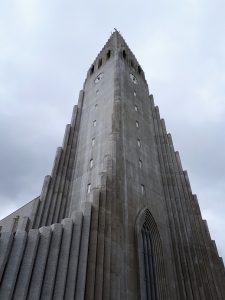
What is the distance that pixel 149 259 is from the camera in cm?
2420

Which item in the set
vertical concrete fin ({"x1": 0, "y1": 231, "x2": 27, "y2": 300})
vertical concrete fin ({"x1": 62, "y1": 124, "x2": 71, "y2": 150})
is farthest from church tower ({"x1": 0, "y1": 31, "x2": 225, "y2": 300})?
vertical concrete fin ({"x1": 62, "y1": 124, "x2": 71, "y2": 150})

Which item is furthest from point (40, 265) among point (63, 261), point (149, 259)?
point (149, 259)

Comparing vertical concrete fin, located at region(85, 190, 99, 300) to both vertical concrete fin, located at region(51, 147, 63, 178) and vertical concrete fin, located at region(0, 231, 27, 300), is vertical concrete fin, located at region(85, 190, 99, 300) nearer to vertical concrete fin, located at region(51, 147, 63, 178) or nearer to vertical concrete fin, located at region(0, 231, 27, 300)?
vertical concrete fin, located at region(0, 231, 27, 300)

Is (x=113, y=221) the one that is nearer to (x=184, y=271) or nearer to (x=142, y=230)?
(x=142, y=230)

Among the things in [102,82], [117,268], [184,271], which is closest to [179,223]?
[184,271]

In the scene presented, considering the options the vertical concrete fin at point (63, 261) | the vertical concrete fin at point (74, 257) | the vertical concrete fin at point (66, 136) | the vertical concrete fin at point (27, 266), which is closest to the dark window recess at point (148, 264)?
the vertical concrete fin at point (74, 257)

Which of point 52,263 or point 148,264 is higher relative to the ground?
point 148,264

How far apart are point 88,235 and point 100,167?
9.36 meters

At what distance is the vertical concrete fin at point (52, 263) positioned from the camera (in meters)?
16.3

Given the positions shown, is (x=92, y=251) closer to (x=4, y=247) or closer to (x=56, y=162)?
(x=4, y=247)

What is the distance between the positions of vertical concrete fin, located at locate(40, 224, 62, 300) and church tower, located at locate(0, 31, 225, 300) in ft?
0.17

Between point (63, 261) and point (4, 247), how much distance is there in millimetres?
3507

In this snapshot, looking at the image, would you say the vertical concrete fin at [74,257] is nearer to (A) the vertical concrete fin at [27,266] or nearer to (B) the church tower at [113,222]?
(B) the church tower at [113,222]

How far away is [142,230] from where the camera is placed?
25594mm
